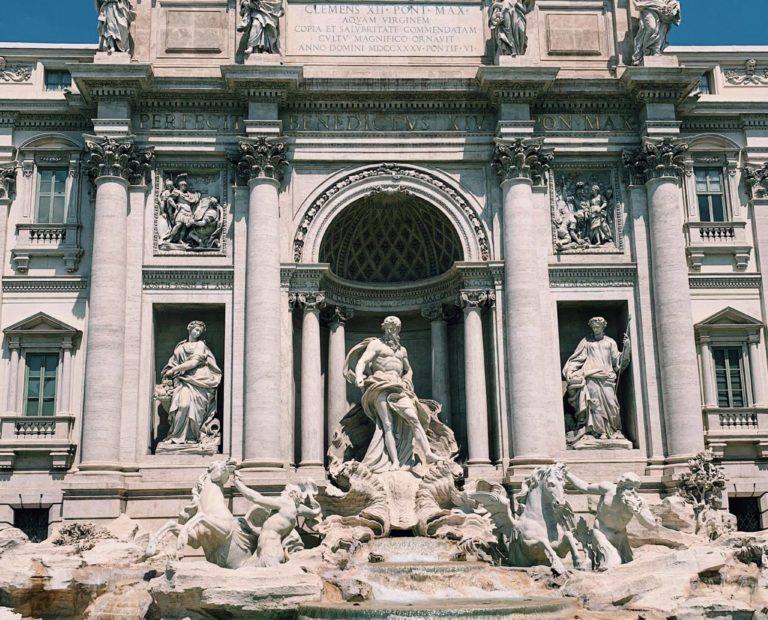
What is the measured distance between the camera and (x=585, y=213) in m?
28.2

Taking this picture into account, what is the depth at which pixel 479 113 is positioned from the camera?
93.4 feet

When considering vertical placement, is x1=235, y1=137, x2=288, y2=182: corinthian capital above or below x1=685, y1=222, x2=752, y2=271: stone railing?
above

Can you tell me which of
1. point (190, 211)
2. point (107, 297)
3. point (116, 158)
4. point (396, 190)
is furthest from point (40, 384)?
point (396, 190)

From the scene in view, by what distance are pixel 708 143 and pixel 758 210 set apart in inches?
97.8

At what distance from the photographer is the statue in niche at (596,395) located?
26.7 m

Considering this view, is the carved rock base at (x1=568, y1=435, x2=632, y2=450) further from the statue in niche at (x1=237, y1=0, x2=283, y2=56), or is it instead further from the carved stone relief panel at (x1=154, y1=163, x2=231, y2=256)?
the statue in niche at (x1=237, y1=0, x2=283, y2=56)

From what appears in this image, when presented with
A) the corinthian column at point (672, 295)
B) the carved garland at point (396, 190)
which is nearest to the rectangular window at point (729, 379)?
the corinthian column at point (672, 295)

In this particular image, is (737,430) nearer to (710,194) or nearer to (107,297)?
(710,194)

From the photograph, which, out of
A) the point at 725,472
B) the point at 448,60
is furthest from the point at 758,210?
the point at 448,60

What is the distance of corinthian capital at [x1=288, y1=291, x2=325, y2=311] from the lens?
2698 cm

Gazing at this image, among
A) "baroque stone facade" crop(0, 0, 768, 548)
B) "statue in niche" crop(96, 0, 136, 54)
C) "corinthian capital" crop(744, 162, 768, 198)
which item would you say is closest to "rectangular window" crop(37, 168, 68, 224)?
"baroque stone facade" crop(0, 0, 768, 548)

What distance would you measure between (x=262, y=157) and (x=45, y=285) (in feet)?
22.9

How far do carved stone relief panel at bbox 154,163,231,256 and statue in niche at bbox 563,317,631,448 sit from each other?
34.0ft

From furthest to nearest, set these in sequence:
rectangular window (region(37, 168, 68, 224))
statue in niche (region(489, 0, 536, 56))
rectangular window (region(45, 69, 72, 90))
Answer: rectangular window (region(45, 69, 72, 90))
statue in niche (region(489, 0, 536, 56))
rectangular window (region(37, 168, 68, 224))
